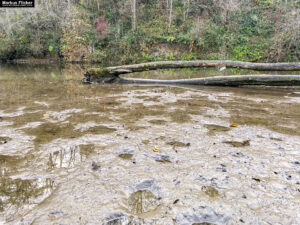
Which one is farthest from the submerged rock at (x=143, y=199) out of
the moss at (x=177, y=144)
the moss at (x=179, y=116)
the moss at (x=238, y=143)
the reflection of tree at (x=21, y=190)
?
the moss at (x=179, y=116)

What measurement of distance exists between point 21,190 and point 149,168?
35.7 inches

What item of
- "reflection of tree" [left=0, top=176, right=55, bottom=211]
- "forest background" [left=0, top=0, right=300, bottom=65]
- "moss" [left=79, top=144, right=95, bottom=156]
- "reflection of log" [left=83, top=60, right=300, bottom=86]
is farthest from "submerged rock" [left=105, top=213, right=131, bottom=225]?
"forest background" [left=0, top=0, right=300, bottom=65]

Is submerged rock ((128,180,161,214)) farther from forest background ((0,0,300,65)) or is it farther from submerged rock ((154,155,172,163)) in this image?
forest background ((0,0,300,65))

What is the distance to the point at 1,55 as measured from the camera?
69.2ft

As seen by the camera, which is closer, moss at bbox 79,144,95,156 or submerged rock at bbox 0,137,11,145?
moss at bbox 79,144,95,156

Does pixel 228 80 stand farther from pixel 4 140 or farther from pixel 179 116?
pixel 4 140

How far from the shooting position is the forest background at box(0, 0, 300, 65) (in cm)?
1822

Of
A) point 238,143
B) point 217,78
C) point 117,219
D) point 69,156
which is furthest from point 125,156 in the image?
point 217,78

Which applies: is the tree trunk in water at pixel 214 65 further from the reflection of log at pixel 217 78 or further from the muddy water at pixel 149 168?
the muddy water at pixel 149 168

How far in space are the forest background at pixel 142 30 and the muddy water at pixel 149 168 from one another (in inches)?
647

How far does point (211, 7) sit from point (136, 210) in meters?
24.8

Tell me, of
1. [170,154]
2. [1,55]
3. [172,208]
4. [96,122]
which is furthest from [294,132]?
[1,55]

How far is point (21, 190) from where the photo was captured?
1240mm

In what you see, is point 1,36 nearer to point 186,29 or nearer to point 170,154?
point 186,29
